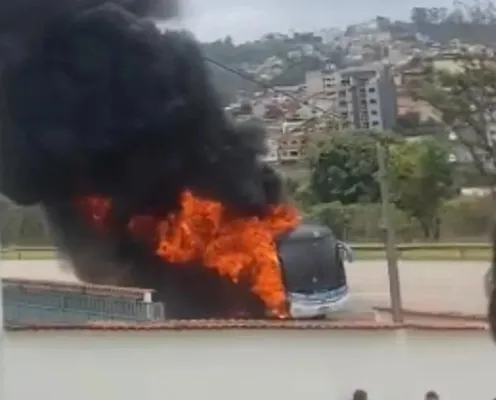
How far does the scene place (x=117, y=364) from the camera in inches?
88.1

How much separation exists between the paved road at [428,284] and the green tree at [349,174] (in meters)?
0.17

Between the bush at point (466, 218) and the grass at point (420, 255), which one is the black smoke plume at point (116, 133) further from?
the bush at point (466, 218)

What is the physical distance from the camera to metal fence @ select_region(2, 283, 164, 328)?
2.21 meters

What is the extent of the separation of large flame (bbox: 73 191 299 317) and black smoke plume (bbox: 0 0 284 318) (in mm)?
24

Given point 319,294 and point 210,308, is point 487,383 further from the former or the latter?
point 210,308

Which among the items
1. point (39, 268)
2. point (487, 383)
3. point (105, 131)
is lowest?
point (487, 383)

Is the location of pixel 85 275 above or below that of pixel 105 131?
below

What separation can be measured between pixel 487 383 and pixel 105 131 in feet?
3.60

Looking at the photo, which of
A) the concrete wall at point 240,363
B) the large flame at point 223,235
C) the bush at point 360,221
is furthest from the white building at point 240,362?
the bush at point 360,221

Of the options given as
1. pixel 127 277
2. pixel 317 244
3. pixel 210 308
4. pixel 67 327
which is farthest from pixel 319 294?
pixel 67 327

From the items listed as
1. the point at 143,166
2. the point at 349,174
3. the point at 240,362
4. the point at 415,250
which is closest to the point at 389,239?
the point at 415,250

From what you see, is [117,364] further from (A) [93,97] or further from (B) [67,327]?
(A) [93,97]

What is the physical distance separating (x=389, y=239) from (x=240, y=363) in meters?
0.47

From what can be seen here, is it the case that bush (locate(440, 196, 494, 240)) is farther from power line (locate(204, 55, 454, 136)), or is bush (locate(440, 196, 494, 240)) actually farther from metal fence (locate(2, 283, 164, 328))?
metal fence (locate(2, 283, 164, 328))
